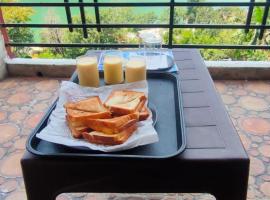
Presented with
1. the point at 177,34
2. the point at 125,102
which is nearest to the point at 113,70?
the point at 125,102

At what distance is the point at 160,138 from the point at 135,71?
394 millimetres

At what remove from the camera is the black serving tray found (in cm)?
91

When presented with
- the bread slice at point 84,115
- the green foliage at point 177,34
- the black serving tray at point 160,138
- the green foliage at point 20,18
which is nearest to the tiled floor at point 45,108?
the black serving tray at point 160,138

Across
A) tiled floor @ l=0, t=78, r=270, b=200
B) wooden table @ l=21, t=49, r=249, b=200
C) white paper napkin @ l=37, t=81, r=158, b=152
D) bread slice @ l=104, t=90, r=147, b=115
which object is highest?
bread slice @ l=104, t=90, r=147, b=115

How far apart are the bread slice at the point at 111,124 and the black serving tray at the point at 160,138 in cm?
7

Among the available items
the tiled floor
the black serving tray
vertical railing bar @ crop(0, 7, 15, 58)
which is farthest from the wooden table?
vertical railing bar @ crop(0, 7, 15, 58)

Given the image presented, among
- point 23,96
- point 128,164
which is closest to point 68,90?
point 128,164

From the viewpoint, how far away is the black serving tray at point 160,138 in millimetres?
906

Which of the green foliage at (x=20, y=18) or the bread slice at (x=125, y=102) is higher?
the bread slice at (x=125, y=102)

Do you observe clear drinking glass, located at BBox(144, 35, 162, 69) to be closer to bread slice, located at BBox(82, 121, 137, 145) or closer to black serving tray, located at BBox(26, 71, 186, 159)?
black serving tray, located at BBox(26, 71, 186, 159)

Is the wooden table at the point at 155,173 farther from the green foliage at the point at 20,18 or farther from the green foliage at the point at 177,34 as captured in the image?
the green foliage at the point at 20,18

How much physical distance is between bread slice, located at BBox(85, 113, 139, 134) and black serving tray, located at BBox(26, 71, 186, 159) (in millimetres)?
72

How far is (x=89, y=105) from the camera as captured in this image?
1.05 m

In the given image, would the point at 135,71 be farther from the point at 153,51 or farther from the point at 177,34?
the point at 177,34
